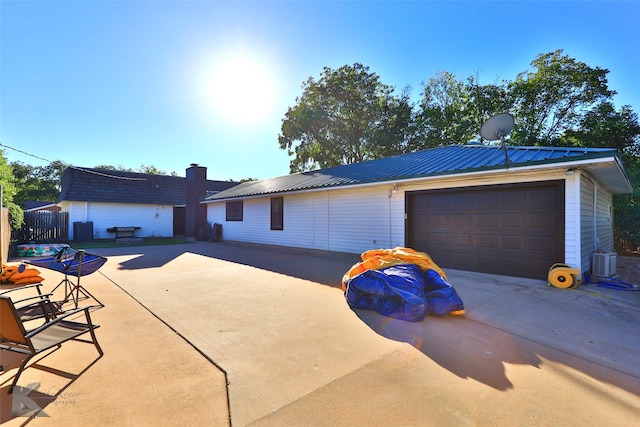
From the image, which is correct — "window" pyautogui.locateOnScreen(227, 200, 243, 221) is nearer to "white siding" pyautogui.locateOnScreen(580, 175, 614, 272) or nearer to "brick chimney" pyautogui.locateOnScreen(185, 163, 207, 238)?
"brick chimney" pyautogui.locateOnScreen(185, 163, 207, 238)

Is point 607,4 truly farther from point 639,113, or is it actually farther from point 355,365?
point 355,365

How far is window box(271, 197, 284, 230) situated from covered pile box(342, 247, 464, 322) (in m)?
8.30

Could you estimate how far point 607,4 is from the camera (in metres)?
8.59

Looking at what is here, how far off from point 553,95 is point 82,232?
30.8 m

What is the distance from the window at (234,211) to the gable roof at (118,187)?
24.0 feet

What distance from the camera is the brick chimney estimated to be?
1822 centimetres

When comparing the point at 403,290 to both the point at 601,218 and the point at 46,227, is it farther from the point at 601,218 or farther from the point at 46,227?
the point at 46,227

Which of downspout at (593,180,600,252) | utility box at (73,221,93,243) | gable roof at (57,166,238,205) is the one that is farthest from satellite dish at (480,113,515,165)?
utility box at (73,221,93,243)

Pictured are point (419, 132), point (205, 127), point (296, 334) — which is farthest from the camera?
point (419, 132)

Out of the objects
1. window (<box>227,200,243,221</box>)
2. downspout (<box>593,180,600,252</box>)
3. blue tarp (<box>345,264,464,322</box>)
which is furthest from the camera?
window (<box>227,200,243,221</box>)

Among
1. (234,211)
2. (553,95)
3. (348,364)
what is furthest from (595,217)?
(553,95)

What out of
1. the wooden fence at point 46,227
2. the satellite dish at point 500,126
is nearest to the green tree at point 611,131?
the satellite dish at point 500,126

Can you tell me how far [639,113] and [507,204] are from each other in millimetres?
16388

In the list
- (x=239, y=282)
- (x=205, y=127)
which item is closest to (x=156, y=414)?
(x=239, y=282)
